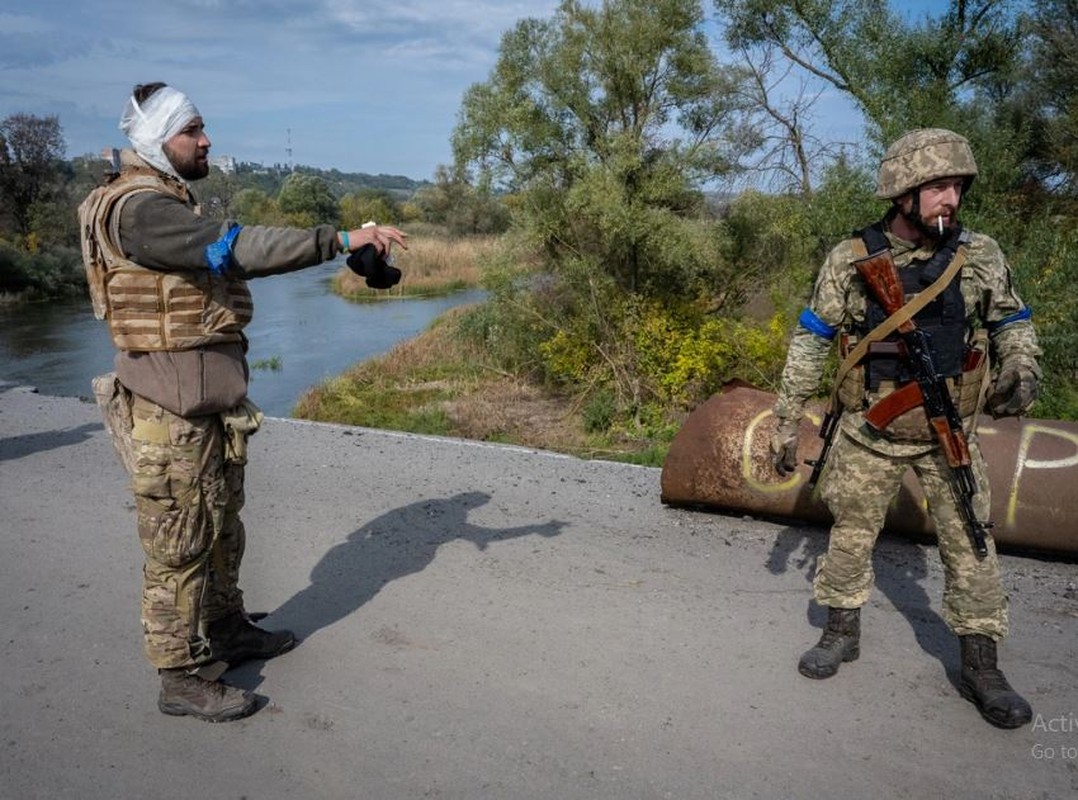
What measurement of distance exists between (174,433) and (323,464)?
3447 mm

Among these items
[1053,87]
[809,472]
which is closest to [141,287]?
[809,472]

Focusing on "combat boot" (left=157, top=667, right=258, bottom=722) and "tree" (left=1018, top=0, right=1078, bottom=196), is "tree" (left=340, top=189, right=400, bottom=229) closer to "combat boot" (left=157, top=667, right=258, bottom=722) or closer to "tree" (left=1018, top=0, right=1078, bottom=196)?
"tree" (left=1018, top=0, right=1078, bottom=196)

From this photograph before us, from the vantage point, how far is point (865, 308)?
3264 millimetres

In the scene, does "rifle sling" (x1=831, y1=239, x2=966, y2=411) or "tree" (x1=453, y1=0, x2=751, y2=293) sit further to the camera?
"tree" (x1=453, y1=0, x2=751, y2=293)

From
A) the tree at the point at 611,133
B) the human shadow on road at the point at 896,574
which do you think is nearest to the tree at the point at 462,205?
the tree at the point at 611,133

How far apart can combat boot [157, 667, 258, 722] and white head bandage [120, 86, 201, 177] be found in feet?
6.05

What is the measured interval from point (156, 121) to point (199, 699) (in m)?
2.06

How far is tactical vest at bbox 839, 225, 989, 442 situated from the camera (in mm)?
3111

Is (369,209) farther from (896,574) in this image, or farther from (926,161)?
(926,161)

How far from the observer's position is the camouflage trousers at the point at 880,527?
10.3ft

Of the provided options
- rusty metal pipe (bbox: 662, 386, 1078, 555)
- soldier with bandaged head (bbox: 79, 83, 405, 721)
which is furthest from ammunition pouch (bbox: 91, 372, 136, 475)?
rusty metal pipe (bbox: 662, 386, 1078, 555)

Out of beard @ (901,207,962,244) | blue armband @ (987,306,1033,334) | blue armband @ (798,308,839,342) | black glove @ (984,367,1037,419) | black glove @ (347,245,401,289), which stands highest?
beard @ (901,207,962,244)

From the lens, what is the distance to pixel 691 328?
9422 millimetres

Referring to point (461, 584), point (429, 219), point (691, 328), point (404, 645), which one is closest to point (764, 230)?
point (691, 328)
